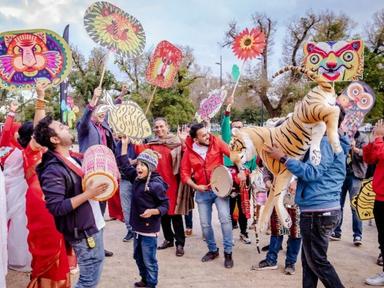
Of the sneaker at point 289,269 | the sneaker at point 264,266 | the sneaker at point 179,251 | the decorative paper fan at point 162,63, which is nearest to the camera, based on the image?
the sneaker at point 289,269

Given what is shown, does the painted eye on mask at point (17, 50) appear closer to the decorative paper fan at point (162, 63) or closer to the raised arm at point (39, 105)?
the raised arm at point (39, 105)

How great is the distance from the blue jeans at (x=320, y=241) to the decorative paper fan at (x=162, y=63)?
267cm

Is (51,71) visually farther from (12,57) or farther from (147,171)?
(147,171)

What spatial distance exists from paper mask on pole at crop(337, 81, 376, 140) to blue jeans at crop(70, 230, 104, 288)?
9.86 ft

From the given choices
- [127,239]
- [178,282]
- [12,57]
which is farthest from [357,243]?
[12,57]

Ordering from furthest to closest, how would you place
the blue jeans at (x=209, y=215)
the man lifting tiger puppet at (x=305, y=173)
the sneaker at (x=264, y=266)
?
the blue jeans at (x=209, y=215) < the sneaker at (x=264, y=266) < the man lifting tiger puppet at (x=305, y=173)

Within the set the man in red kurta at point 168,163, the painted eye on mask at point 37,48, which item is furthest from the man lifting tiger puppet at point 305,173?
the painted eye on mask at point 37,48

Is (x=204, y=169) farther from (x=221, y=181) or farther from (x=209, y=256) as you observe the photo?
(x=209, y=256)

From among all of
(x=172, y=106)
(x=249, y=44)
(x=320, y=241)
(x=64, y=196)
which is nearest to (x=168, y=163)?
(x=249, y=44)

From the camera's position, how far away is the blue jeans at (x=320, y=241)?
9.44 feet

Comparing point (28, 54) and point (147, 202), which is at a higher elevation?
point (28, 54)

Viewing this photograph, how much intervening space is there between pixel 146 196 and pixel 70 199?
132cm

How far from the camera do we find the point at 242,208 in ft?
16.3

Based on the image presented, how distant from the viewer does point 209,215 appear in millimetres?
4523
